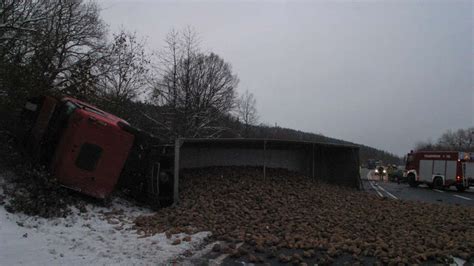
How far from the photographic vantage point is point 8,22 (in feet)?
72.0

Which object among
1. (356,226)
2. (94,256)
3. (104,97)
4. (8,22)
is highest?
(8,22)

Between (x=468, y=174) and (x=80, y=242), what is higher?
(x=468, y=174)

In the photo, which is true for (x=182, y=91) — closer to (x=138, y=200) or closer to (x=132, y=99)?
(x=132, y=99)

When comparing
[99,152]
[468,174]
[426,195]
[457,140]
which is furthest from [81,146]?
[457,140]

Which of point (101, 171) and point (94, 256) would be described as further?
point (101, 171)

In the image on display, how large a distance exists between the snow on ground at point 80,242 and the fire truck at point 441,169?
3264cm

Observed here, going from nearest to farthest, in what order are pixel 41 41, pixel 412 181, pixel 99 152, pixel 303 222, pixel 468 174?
pixel 303 222 → pixel 99 152 → pixel 41 41 → pixel 468 174 → pixel 412 181

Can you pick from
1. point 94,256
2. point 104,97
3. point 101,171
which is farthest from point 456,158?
point 94,256

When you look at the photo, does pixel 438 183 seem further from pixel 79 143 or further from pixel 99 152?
pixel 79 143

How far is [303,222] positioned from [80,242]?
5.09 metres

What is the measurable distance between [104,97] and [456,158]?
30001 mm

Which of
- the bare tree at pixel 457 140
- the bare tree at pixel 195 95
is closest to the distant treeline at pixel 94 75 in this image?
the bare tree at pixel 195 95

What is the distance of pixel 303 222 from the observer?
10.8m

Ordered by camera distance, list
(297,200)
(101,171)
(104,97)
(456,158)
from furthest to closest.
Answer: (456,158) < (104,97) < (297,200) < (101,171)
